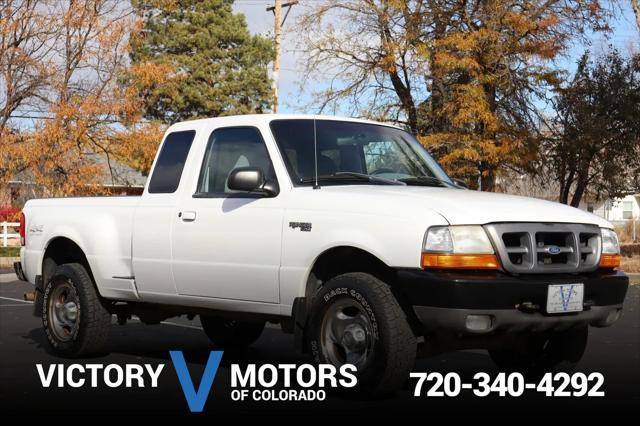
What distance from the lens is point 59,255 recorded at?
10250 mm

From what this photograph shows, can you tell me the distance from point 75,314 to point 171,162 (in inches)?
68.7

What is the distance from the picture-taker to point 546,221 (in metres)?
7.21

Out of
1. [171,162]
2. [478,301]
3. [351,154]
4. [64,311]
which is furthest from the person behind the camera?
[64,311]

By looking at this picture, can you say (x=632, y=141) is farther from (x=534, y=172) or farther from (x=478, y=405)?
(x=478, y=405)

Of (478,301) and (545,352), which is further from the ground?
(478,301)

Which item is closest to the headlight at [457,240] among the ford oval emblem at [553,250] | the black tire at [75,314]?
the ford oval emblem at [553,250]

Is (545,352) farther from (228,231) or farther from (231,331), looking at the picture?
(231,331)

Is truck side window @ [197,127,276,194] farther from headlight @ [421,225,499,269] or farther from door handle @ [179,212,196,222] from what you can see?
headlight @ [421,225,499,269]

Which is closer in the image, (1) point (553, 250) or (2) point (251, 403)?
(1) point (553, 250)

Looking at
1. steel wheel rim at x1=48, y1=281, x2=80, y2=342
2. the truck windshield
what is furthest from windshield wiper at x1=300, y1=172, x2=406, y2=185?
steel wheel rim at x1=48, y1=281, x2=80, y2=342

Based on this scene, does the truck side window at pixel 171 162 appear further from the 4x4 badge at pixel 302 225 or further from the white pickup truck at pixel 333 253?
the 4x4 badge at pixel 302 225

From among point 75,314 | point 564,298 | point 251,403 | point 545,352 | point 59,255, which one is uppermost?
point 59,255

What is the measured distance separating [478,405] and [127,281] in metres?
3.40

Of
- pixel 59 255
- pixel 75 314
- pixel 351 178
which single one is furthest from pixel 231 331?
pixel 351 178
